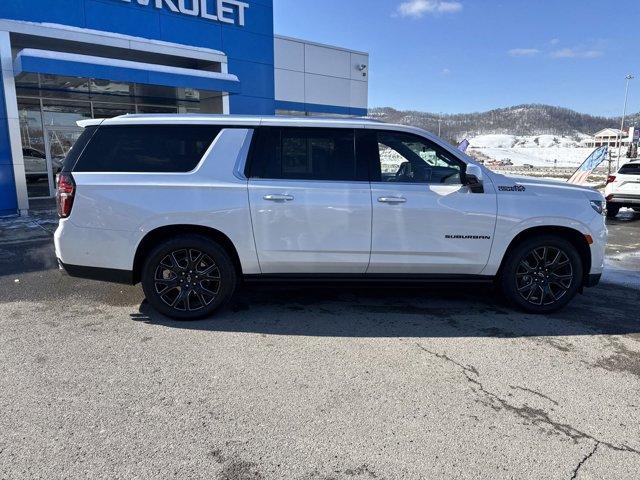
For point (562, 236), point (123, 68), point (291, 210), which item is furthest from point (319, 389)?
point (123, 68)

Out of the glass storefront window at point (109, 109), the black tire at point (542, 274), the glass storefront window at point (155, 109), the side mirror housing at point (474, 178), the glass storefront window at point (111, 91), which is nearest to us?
the side mirror housing at point (474, 178)

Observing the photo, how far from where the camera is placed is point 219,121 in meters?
4.70

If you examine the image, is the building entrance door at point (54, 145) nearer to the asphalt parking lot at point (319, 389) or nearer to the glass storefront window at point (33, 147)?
the glass storefront window at point (33, 147)

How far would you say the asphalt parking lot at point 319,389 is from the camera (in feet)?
8.75

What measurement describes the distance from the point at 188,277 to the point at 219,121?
1.56 m

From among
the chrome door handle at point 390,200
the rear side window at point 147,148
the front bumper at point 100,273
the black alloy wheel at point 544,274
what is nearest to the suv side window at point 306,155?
the chrome door handle at point 390,200

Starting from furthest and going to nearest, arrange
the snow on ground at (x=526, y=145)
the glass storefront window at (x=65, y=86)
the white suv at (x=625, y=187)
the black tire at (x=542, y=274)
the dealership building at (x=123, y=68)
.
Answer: the snow on ground at (x=526, y=145), the glass storefront window at (x=65, y=86), the white suv at (x=625, y=187), the dealership building at (x=123, y=68), the black tire at (x=542, y=274)

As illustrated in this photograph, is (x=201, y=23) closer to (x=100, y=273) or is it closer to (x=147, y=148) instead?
(x=147, y=148)

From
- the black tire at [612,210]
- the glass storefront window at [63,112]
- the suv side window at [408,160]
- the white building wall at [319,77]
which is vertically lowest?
the black tire at [612,210]

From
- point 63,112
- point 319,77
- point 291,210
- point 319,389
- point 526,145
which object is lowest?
point 319,389

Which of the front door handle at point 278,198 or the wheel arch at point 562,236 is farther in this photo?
the wheel arch at point 562,236

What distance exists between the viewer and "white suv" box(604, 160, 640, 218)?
12.3m

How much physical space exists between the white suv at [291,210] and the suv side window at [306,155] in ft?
0.04

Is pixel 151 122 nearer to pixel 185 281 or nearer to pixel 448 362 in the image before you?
pixel 185 281
